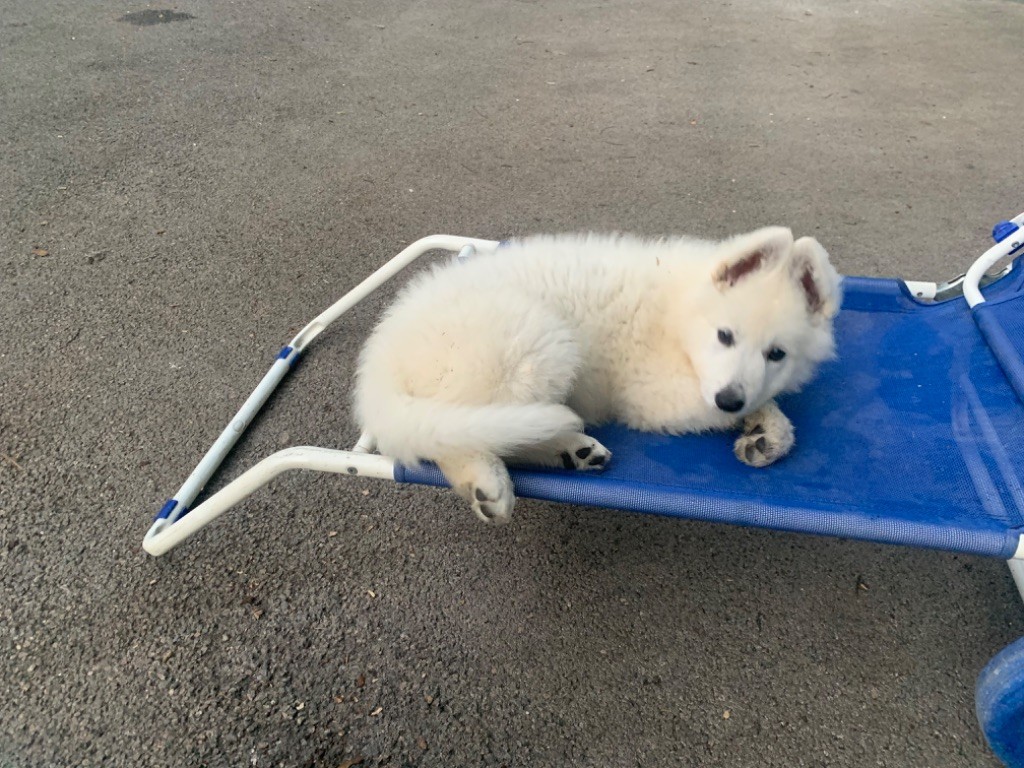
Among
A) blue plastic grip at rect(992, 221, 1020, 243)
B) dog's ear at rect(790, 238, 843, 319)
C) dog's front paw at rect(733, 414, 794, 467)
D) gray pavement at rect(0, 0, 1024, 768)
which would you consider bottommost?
gray pavement at rect(0, 0, 1024, 768)

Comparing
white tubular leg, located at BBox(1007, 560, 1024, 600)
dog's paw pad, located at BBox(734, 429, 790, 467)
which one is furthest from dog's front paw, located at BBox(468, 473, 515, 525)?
white tubular leg, located at BBox(1007, 560, 1024, 600)

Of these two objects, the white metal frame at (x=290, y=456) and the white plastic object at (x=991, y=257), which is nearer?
the white metal frame at (x=290, y=456)

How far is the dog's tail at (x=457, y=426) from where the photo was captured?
1658 millimetres

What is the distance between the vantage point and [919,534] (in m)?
1.65

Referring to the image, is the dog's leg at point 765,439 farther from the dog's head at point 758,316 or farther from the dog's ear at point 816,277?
the dog's ear at point 816,277

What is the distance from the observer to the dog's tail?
1.66 m

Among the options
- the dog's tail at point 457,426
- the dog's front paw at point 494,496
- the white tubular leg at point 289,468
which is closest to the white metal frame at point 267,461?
the white tubular leg at point 289,468

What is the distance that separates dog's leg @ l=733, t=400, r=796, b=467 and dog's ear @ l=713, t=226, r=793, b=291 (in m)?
0.38

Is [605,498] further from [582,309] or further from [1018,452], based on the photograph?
[1018,452]

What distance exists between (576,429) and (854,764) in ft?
3.59

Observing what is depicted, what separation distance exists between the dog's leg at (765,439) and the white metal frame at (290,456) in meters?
0.57

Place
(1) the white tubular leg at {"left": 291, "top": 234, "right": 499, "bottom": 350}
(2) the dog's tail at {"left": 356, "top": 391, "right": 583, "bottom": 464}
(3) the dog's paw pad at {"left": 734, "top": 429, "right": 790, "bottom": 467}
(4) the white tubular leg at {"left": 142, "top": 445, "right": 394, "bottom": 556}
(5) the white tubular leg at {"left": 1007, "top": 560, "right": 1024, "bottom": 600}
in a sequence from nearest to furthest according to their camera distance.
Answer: (2) the dog's tail at {"left": 356, "top": 391, "right": 583, "bottom": 464}
(4) the white tubular leg at {"left": 142, "top": 445, "right": 394, "bottom": 556}
(3) the dog's paw pad at {"left": 734, "top": 429, "right": 790, "bottom": 467}
(5) the white tubular leg at {"left": 1007, "top": 560, "right": 1024, "bottom": 600}
(1) the white tubular leg at {"left": 291, "top": 234, "right": 499, "bottom": 350}

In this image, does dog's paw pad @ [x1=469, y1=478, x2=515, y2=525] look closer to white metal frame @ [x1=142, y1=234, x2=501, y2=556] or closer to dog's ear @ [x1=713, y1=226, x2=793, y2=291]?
white metal frame @ [x1=142, y1=234, x2=501, y2=556]

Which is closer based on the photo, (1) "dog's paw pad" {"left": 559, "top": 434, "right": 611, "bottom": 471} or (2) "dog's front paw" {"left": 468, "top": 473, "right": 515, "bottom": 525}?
(2) "dog's front paw" {"left": 468, "top": 473, "right": 515, "bottom": 525}
